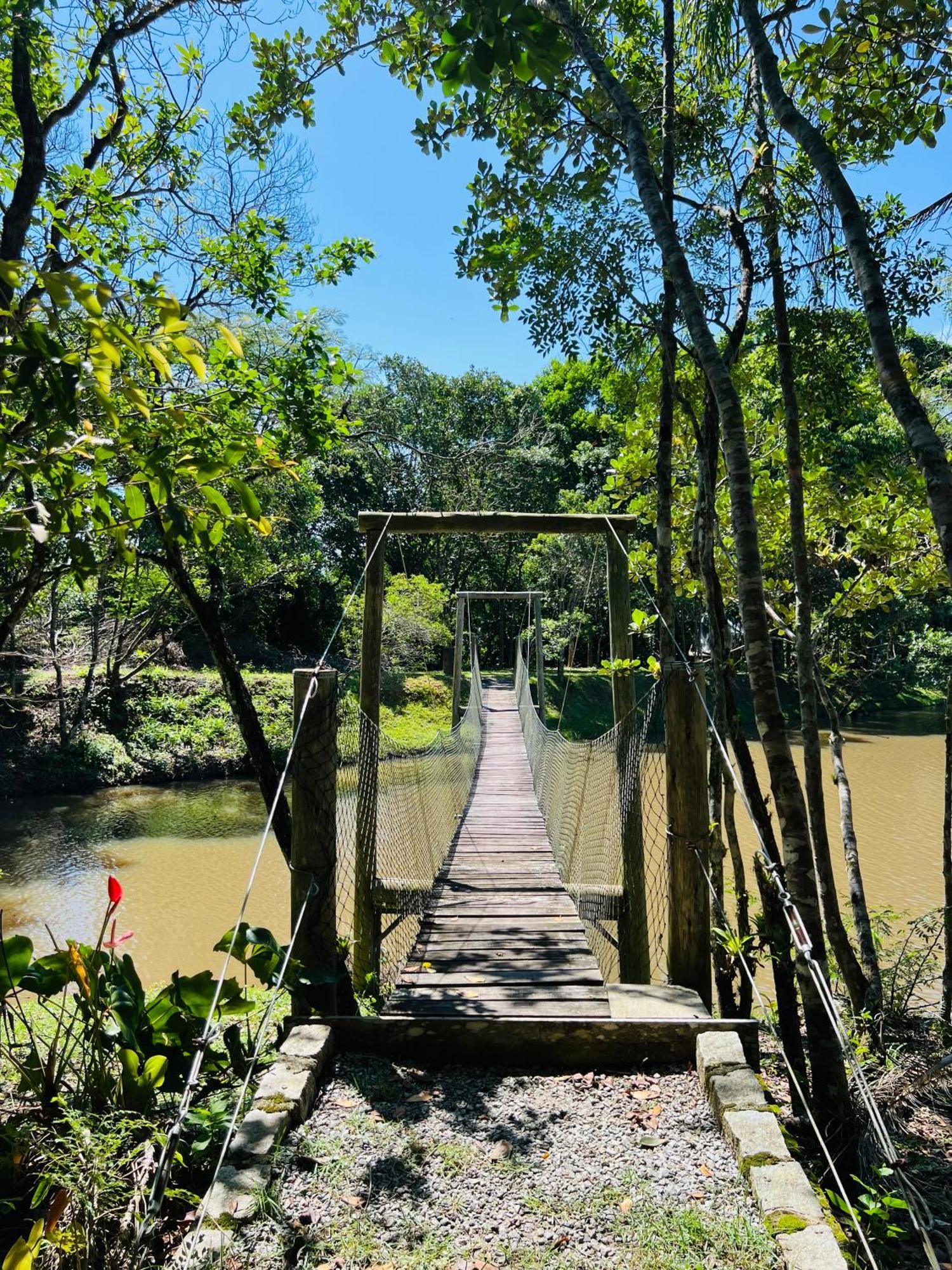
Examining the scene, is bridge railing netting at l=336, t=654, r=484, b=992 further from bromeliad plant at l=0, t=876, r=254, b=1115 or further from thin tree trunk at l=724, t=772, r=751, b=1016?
thin tree trunk at l=724, t=772, r=751, b=1016

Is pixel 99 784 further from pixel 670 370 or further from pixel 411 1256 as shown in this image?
pixel 411 1256

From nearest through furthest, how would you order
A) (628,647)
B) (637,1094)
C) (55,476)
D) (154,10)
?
(55,476), (637,1094), (154,10), (628,647)

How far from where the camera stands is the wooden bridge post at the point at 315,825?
183cm

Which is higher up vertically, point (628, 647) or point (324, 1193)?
point (628, 647)

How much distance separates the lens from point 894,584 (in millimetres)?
3873

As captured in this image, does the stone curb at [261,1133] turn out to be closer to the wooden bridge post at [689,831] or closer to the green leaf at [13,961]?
the green leaf at [13,961]

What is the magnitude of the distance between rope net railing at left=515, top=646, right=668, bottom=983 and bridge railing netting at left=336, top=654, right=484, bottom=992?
65cm

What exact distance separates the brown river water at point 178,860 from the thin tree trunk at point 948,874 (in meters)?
1.06

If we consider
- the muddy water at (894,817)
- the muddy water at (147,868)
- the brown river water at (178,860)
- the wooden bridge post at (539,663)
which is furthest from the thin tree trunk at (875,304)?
the wooden bridge post at (539,663)

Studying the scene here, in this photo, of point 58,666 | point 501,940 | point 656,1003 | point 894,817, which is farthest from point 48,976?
point 894,817

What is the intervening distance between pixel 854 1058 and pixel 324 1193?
2.91ft

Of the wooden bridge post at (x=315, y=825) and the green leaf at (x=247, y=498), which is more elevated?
the green leaf at (x=247, y=498)

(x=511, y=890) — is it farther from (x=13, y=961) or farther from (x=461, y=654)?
(x=461, y=654)

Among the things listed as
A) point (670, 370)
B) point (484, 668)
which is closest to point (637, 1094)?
point (670, 370)
